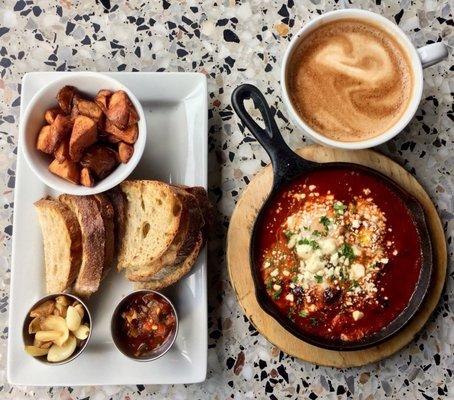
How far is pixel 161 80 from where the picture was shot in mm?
2008

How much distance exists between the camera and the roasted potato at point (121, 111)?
5.95 feet

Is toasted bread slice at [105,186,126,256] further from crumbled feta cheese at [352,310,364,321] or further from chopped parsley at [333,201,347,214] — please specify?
crumbled feta cheese at [352,310,364,321]

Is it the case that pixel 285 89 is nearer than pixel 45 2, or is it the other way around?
pixel 285 89

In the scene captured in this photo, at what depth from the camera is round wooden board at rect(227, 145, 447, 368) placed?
6.52 ft

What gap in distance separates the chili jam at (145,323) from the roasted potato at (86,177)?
1.14 feet

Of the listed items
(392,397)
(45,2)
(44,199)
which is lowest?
(392,397)

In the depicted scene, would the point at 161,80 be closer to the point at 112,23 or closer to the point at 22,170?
the point at 112,23

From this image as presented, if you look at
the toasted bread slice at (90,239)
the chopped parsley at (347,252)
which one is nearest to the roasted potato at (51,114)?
the toasted bread slice at (90,239)

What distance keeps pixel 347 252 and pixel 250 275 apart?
0.31m

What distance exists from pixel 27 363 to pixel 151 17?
1.14 meters

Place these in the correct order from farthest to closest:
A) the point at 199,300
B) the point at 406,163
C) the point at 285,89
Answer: the point at 406,163 < the point at 199,300 < the point at 285,89

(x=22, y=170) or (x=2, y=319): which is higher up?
(x=22, y=170)

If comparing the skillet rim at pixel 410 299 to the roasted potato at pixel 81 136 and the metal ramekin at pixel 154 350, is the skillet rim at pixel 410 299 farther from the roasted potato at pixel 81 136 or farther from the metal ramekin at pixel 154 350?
the roasted potato at pixel 81 136

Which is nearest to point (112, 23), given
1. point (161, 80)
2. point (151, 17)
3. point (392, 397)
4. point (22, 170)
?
point (151, 17)
